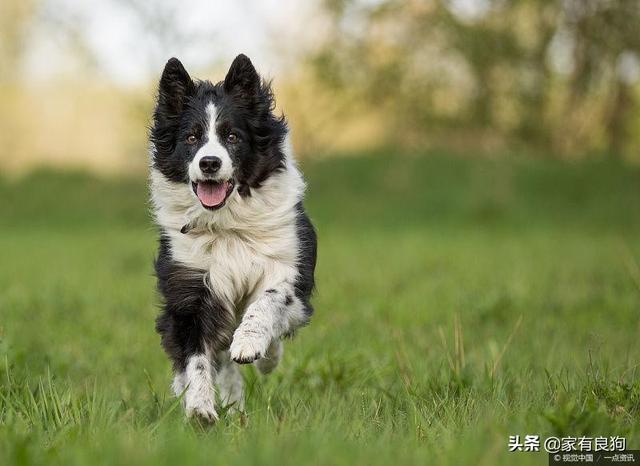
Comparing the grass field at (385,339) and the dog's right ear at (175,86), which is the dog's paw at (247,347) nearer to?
the grass field at (385,339)

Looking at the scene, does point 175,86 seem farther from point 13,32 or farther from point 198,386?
point 13,32

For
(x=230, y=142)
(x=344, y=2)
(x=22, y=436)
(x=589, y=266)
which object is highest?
(x=344, y=2)

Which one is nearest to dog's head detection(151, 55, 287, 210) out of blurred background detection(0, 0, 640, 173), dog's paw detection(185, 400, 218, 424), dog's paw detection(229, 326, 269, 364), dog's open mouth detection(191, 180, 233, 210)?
dog's open mouth detection(191, 180, 233, 210)

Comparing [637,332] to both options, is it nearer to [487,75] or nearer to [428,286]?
[428,286]

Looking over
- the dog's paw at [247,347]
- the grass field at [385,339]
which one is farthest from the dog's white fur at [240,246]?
the grass field at [385,339]

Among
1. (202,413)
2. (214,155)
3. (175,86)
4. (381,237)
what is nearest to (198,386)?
(202,413)

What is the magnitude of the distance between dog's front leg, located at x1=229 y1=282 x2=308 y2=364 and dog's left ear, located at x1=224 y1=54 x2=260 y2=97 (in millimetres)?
1120

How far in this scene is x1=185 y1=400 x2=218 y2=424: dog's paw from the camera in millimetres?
3871

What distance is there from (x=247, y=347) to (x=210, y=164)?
95 cm

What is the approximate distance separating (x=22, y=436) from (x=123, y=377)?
219 centimetres

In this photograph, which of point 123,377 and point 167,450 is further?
A: point 123,377

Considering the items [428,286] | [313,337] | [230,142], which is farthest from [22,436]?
[428,286]

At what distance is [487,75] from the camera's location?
21.3 meters

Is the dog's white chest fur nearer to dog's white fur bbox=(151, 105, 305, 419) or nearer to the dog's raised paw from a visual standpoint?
dog's white fur bbox=(151, 105, 305, 419)
